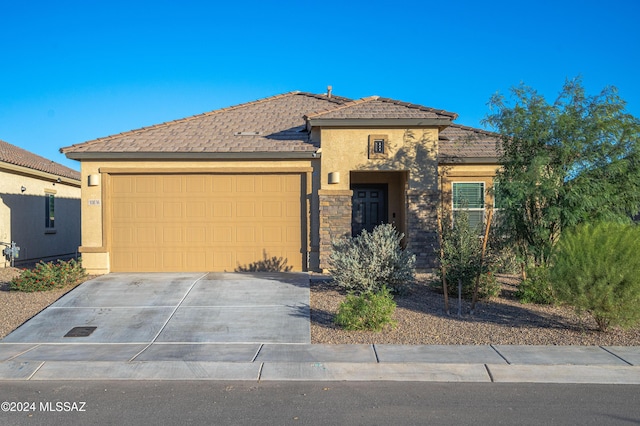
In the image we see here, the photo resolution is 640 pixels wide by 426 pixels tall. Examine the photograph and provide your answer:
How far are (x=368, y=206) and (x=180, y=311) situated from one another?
6.71 metres

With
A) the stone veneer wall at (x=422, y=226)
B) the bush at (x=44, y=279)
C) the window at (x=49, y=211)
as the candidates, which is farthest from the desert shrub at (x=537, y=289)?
the window at (x=49, y=211)

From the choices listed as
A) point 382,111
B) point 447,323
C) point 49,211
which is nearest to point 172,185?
point 382,111

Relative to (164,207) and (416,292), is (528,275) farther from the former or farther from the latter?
(164,207)

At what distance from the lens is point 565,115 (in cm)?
1108

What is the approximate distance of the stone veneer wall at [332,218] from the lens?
44.6 ft

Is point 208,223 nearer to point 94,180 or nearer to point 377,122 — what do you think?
point 94,180

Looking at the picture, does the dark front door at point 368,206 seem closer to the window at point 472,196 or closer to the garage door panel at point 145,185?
the window at point 472,196

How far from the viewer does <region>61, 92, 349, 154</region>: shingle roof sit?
46.5 feet

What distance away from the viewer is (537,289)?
1113cm

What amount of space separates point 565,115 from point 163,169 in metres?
9.51

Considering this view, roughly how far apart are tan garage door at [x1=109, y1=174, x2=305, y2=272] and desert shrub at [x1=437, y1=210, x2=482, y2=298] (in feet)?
13.4

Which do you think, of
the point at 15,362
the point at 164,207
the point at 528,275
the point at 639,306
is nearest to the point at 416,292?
the point at 528,275

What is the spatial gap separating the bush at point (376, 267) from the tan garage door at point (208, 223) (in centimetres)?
285

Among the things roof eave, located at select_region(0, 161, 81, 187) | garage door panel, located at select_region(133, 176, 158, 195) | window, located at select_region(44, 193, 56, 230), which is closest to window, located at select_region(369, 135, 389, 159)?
garage door panel, located at select_region(133, 176, 158, 195)
